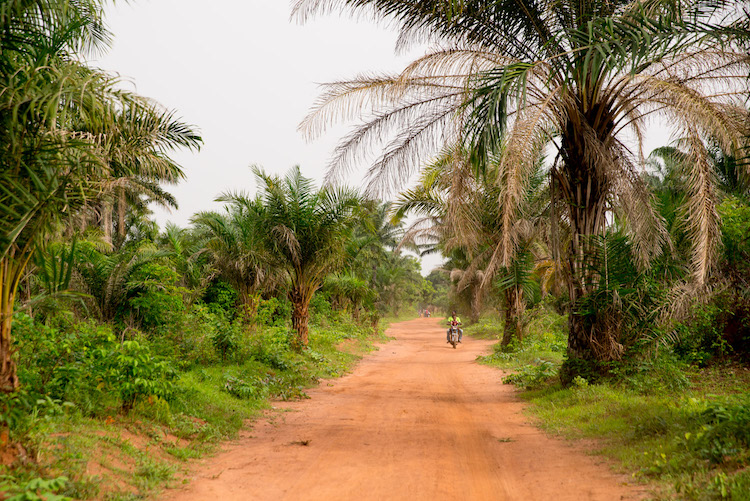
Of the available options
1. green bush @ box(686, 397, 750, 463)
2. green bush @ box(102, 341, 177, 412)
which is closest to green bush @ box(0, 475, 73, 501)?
green bush @ box(102, 341, 177, 412)

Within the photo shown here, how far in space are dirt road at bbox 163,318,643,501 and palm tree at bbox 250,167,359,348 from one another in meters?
4.90

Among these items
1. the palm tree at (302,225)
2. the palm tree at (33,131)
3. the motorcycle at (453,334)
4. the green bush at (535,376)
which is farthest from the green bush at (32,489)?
the motorcycle at (453,334)

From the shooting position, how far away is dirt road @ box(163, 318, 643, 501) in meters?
4.16

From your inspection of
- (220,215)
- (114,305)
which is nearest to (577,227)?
(114,305)

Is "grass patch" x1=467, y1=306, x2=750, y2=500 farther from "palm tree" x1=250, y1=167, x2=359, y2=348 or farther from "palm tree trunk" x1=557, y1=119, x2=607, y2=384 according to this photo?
"palm tree" x1=250, y1=167, x2=359, y2=348

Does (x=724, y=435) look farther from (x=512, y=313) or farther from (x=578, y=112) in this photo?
(x=512, y=313)

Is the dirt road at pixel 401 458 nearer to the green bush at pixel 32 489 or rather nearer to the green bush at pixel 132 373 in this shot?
the green bush at pixel 32 489

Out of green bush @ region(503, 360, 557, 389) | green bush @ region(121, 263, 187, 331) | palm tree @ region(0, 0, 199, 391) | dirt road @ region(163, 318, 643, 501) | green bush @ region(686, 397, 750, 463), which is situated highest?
palm tree @ region(0, 0, 199, 391)

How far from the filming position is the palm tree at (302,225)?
12.8 meters

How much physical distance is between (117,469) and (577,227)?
7.20 meters

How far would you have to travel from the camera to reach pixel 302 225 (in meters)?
12.9

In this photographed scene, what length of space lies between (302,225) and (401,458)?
8533mm

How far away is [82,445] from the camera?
14.3 feet

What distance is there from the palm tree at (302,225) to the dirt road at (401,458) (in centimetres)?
490
